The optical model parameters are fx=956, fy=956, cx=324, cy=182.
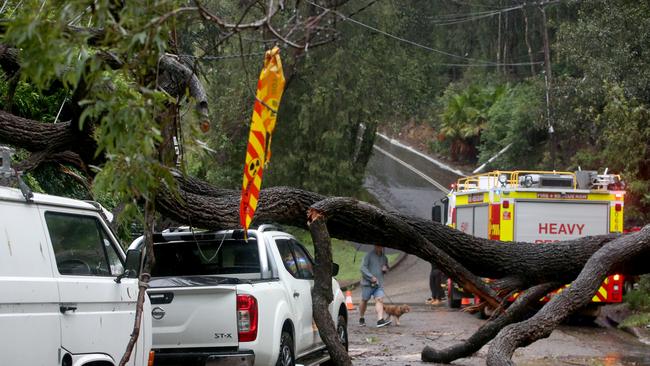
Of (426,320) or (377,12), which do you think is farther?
(377,12)

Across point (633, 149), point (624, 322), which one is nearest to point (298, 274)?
point (624, 322)

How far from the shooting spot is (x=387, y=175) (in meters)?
43.0

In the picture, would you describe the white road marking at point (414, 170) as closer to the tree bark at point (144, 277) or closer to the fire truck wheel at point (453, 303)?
the fire truck wheel at point (453, 303)

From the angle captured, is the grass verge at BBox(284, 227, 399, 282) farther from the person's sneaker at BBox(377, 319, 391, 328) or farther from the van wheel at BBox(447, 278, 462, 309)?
the person's sneaker at BBox(377, 319, 391, 328)

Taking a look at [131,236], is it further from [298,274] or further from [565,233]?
[565,233]

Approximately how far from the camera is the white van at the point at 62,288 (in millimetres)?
5809

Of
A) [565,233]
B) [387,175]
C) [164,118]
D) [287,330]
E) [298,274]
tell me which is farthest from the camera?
[387,175]

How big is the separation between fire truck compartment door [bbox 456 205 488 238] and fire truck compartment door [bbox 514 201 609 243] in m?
0.80

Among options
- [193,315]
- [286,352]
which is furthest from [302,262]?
[193,315]

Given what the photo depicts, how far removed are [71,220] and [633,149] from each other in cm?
1791

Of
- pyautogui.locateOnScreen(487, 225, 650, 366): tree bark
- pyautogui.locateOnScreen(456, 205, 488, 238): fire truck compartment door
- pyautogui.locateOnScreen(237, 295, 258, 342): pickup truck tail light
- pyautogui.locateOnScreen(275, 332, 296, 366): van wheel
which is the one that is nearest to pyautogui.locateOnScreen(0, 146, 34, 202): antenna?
pyautogui.locateOnScreen(237, 295, 258, 342): pickup truck tail light

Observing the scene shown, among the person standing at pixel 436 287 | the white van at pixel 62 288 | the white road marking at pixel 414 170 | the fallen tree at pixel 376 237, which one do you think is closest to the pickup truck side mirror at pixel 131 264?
the white van at pixel 62 288

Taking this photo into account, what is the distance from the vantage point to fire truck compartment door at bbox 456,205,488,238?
18.3 metres

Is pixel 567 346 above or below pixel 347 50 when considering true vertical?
below
